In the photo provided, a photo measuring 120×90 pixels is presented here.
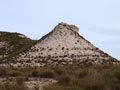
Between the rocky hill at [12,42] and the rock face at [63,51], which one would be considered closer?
the rock face at [63,51]

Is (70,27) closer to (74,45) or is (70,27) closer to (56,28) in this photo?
(56,28)

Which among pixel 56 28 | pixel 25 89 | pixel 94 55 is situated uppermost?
pixel 56 28

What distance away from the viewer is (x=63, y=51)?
68125 mm

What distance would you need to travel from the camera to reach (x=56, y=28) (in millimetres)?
75438

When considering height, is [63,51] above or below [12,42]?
below

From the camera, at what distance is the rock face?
6296 cm

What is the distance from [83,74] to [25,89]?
781 centimetres

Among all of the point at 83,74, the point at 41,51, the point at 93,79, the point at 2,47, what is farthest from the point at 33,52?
the point at 93,79

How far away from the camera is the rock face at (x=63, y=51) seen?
63.0m

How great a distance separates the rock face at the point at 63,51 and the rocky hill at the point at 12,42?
1030 centimetres

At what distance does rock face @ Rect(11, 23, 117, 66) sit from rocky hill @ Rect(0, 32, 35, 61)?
10.3 metres

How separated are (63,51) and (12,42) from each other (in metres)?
24.3

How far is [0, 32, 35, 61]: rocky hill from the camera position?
84.8 metres

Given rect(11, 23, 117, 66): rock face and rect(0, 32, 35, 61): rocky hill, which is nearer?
rect(11, 23, 117, 66): rock face
